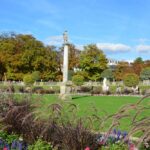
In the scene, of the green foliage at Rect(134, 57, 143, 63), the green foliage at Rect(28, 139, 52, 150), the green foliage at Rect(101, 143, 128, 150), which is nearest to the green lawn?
the green foliage at Rect(101, 143, 128, 150)

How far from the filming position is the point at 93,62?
74.8 metres

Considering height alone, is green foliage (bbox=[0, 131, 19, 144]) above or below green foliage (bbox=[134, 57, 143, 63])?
below

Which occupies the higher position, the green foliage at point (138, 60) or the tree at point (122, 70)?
the green foliage at point (138, 60)

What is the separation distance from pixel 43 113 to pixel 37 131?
31 centimetres

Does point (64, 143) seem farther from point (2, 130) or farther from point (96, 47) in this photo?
point (96, 47)

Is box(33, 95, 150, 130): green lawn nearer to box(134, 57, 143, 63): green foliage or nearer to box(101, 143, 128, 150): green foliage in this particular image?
box(101, 143, 128, 150): green foliage

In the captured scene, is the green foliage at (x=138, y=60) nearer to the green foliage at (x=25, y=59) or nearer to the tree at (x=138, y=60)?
the tree at (x=138, y=60)

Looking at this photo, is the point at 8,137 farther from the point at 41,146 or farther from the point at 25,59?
the point at 25,59

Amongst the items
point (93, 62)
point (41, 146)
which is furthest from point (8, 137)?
point (93, 62)

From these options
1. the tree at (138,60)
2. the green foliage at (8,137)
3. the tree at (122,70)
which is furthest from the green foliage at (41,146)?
the tree at (138,60)

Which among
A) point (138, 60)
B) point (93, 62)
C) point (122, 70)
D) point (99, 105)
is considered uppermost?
point (138, 60)

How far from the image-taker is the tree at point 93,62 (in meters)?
73.3

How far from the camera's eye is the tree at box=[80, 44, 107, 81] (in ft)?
241

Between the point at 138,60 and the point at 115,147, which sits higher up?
the point at 138,60
